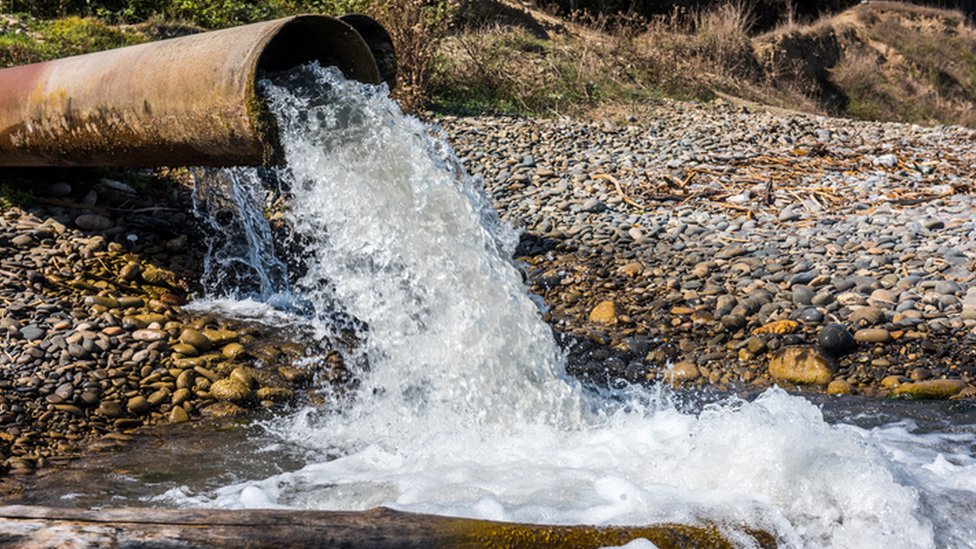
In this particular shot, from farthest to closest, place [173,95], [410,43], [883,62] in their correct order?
[883,62], [410,43], [173,95]

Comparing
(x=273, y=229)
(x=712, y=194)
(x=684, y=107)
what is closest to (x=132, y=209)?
(x=273, y=229)

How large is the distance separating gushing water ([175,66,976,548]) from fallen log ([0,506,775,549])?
0.52 m

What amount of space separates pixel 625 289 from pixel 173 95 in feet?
11.3

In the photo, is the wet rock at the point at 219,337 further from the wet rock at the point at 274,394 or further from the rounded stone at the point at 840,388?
the rounded stone at the point at 840,388

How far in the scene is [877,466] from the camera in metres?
3.08

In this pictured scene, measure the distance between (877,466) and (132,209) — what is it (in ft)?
17.1

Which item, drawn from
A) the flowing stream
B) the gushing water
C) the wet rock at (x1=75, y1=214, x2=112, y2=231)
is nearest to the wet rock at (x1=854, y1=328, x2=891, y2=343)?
the flowing stream

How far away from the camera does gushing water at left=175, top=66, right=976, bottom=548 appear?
9.76 feet

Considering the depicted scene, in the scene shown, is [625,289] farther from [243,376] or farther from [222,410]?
[222,410]

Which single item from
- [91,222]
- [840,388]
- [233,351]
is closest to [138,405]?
[233,351]

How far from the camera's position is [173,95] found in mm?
4512

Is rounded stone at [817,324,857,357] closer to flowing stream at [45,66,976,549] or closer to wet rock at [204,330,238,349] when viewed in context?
flowing stream at [45,66,976,549]

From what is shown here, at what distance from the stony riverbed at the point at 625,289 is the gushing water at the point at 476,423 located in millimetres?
543

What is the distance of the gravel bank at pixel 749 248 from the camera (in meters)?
5.47
